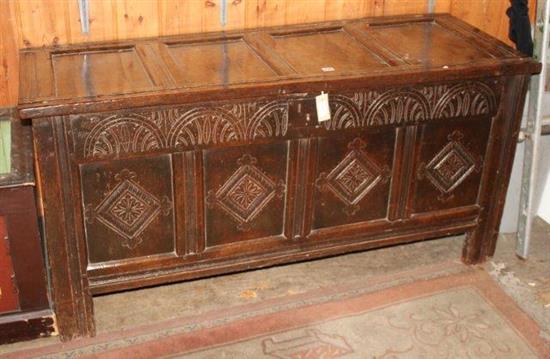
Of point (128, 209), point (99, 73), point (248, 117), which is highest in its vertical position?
point (99, 73)

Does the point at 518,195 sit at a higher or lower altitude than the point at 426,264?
higher

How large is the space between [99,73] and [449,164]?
4.17 feet

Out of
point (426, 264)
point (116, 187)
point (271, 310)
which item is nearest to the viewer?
point (116, 187)

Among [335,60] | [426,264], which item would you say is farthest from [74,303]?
[426,264]

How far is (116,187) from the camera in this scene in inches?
91.5

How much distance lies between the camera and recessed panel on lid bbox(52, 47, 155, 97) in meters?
2.23

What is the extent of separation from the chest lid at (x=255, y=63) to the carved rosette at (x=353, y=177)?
282 millimetres

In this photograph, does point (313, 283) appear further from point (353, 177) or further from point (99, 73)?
point (99, 73)

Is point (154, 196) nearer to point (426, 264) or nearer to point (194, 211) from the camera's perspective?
point (194, 211)

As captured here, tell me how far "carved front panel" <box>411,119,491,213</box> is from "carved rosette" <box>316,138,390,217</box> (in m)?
0.16

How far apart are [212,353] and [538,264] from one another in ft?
4.61

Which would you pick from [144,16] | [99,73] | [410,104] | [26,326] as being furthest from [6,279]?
[410,104]

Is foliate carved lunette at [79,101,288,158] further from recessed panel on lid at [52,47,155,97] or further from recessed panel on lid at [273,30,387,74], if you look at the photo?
recessed panel on lid at [273,30,387,74]

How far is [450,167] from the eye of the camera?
106 inches
